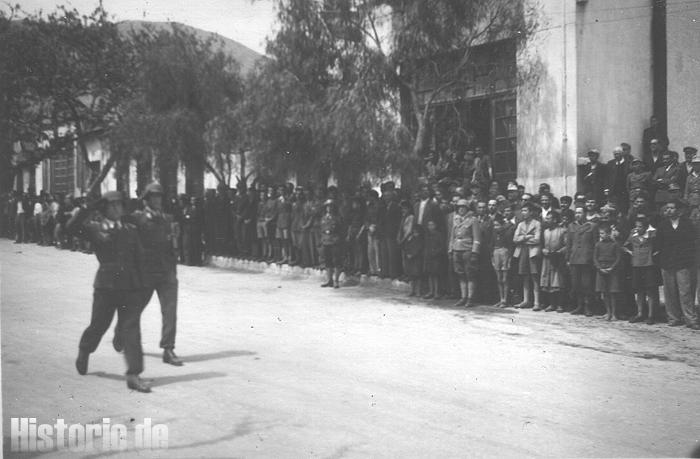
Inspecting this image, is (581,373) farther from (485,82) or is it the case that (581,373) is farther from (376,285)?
(485,82)

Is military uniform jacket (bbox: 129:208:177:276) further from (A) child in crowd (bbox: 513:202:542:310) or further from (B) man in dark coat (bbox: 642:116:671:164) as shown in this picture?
(B) man in dark coat (bbox: 642:116:671:164)

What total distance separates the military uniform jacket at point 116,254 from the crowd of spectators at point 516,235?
65 cm

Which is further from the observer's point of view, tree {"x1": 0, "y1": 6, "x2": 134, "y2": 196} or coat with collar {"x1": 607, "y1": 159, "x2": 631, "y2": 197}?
coat with collar {"x1": 607, "y1": 159, "x2": 631, "y2": 197}

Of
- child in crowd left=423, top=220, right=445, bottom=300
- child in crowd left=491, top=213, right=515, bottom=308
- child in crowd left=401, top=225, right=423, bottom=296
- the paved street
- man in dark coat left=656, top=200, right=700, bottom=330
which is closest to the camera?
the paved street

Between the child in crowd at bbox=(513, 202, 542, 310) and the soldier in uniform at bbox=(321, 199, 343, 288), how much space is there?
3405 mm

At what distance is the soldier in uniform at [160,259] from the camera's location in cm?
644

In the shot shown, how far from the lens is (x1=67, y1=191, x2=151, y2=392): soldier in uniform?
580cm

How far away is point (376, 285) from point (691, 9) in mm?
7122

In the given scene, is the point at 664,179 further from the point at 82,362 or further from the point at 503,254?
the point at 82,362

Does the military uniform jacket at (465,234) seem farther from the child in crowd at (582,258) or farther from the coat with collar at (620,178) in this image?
the coat with collar at (620,178)

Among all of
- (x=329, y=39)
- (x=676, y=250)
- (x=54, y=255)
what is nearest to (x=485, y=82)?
(x=329, y=39)

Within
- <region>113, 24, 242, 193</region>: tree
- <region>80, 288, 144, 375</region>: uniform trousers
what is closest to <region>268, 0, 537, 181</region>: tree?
<region>113, 24, 242, 193</region>: tree

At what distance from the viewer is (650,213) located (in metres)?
9.14

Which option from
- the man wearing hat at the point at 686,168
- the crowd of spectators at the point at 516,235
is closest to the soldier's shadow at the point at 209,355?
the crowd of spectators at the point at 516,235
